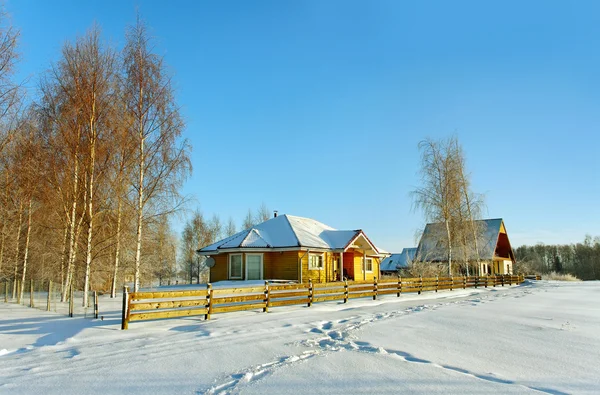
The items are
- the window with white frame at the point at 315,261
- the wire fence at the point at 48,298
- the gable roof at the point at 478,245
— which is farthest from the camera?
the gable roof at the point at 478,245

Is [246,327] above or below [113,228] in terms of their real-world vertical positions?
below

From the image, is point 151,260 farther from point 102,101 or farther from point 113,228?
Answer: point 102,101

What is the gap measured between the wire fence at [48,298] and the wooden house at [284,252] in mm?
7880

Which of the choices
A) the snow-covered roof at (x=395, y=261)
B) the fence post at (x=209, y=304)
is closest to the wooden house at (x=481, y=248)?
the snow-covered roof at (x=395, y=261)

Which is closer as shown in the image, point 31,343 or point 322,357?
point 322,357

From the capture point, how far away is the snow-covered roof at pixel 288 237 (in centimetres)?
2550

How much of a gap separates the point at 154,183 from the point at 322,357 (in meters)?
11.5

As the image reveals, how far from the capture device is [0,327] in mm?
10750

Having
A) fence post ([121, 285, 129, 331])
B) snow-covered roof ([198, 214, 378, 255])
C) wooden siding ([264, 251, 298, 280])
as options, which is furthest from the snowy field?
snow-covered roof ([198, 214, 378, 255])

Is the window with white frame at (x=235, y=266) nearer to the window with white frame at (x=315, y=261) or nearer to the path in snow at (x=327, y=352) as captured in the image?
the window with white frame at (x=315, y=261)

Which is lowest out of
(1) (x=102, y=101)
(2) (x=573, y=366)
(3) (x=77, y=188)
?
(2) (x=573, y=366)

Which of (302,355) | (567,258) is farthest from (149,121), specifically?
(567,258)

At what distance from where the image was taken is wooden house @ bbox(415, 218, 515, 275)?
3153 centimetres

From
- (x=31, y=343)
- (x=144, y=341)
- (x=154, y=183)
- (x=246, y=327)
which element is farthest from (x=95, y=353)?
(x=154, y=183)
